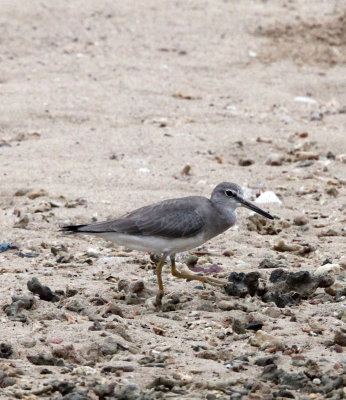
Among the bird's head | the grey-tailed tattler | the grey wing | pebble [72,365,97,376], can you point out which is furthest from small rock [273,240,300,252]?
pebble [72,365,97,376]

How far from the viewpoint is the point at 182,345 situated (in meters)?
5.31

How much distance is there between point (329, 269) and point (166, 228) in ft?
3.82

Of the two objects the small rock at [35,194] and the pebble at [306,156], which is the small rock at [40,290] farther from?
the pebble at [306,156]

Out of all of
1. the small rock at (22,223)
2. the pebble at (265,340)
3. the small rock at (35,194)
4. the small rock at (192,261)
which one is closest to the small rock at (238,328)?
the pebble at (265,340)

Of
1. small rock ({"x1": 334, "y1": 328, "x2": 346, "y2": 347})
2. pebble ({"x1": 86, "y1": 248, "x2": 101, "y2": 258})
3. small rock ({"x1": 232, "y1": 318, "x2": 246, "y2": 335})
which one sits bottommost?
pebble ({"x1": 86, "y1": 248, "x2": 101, "y2": 258})

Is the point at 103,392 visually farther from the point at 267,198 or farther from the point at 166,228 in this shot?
the point at 267,198

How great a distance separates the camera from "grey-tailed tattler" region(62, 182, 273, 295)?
634 cm

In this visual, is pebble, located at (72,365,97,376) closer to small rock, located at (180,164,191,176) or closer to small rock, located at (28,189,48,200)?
small rock, located at (28,189,48,200)

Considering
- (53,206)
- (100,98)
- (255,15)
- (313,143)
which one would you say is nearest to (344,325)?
(53,206)

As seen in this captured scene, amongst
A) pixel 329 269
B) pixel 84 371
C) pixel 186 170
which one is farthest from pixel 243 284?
pixel 186 170

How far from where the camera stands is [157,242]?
6.36m

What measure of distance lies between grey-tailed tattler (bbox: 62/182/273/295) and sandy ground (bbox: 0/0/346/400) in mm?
277

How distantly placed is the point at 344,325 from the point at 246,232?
2.19 m

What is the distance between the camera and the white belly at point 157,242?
250 inches
